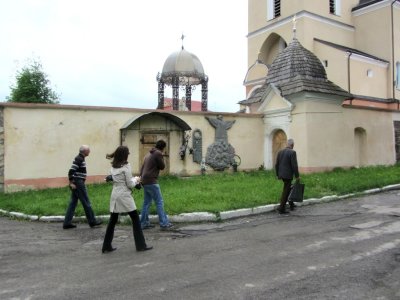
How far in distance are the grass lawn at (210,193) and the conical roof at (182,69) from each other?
1276cm

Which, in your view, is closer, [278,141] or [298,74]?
[298,74]

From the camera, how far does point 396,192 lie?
1212 centimetres

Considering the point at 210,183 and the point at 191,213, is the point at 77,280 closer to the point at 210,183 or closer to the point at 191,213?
the point at 191,213

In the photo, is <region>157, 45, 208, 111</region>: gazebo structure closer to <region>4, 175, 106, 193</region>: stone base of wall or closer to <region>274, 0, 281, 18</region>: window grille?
<region>274, 0, 281, 18</region>: window grille

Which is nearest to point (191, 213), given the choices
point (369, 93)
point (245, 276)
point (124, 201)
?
point (124, 201)

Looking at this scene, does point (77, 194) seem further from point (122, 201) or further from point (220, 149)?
point (220, 149)

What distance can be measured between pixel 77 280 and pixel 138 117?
33.8ft

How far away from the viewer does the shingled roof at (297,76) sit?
1655 cm

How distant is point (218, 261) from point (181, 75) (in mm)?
21929

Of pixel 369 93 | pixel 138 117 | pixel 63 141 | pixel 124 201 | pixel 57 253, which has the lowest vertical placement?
pixel 57 253

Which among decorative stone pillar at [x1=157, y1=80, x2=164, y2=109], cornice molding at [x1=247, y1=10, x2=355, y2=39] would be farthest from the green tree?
cornice molding at [x1=247, y1=10, x2=355, y2=39]

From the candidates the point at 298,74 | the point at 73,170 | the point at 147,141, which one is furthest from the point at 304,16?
the point at 73,170

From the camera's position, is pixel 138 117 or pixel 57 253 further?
pixel 138 117

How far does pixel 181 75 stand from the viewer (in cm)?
2639
